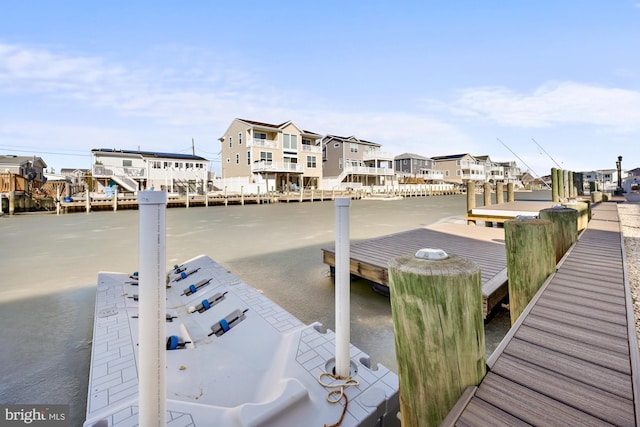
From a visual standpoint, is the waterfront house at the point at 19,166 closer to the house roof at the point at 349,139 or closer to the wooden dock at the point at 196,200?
the wooden dock at the point at 196,200

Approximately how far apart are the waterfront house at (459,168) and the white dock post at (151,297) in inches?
2877

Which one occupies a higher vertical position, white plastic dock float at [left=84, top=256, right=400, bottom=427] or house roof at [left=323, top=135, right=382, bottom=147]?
house roof at [left=323, top=135, right=382, bottom=147]

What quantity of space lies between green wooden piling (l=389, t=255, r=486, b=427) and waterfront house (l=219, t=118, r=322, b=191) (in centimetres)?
3271

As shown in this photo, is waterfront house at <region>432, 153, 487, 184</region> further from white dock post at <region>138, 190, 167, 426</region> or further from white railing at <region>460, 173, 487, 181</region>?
white dock post at <region>138, 190, 167, 426</region>

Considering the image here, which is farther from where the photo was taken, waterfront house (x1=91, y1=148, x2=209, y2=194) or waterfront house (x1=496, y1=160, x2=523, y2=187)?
waterfront house (x1=496, y1=160, x2=523, y2=187)

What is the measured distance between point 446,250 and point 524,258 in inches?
129

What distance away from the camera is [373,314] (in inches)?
186

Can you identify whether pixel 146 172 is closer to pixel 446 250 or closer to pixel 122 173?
→ pixel 122 173

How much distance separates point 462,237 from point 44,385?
796cm

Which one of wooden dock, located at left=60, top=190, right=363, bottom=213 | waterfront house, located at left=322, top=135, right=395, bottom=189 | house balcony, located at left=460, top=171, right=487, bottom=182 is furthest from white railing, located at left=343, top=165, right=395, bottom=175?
house balcony, located at left=460, top=171, right=487, bottom=182

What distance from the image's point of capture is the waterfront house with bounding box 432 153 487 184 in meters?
68.4

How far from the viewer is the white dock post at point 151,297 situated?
1.29 metres

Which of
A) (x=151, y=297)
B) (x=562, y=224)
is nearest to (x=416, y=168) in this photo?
(x=562, y=224)

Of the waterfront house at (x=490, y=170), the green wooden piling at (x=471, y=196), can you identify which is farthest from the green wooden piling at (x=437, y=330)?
the waterfront house at (x=490, y=170)
